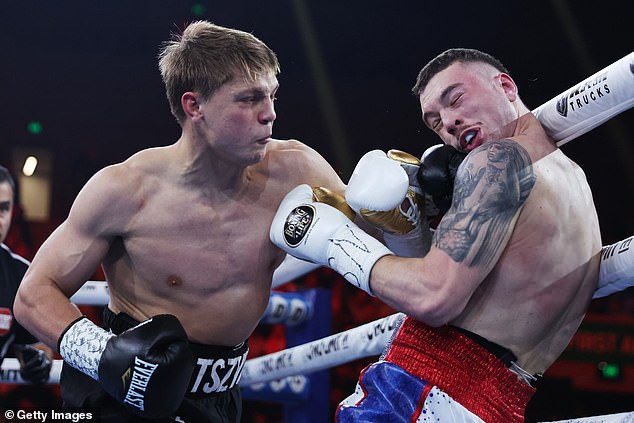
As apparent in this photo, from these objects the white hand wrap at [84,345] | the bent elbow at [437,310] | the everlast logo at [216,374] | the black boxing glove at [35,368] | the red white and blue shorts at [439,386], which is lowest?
the black boxing glove at [35,368]

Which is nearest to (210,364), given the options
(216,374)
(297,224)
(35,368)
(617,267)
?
(216,374)

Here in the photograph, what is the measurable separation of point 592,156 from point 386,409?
5.63 m

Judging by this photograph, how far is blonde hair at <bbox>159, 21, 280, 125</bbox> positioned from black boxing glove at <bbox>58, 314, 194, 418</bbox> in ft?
1.82

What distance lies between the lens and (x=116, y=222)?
1.71 meters

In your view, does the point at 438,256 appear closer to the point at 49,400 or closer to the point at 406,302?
the point at 406,302

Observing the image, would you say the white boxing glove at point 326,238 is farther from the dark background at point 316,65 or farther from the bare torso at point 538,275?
the dark background at point 316,65

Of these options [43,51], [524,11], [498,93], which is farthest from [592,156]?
[498,93]

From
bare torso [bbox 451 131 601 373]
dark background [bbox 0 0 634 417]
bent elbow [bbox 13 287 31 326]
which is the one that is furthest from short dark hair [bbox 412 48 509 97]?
dark background [bbox 0 0 634 417]

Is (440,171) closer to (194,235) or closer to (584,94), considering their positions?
(584,94)

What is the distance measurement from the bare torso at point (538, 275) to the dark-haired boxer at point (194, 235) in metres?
0.58

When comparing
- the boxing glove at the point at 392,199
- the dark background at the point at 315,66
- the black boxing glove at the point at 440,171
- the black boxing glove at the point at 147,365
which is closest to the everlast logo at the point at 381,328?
the boxing glove at the point at 392,199

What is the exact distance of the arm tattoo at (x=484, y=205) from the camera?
50.9 inches

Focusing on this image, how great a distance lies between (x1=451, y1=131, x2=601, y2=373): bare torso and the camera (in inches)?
53.0

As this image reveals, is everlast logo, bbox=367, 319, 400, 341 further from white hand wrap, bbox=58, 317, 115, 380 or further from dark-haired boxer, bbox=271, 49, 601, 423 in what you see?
white hand wrap, bbox=58, 317, 115, 380
